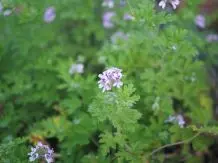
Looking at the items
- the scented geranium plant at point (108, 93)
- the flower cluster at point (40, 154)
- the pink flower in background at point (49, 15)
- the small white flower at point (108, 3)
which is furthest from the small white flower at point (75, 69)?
the flower cluster at point (40, 154)

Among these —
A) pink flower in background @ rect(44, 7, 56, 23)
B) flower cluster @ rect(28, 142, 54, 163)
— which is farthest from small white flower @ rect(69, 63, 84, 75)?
flower cluster @ rect(28, 142, 54, 163)

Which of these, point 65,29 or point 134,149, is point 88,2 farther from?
point 134,149

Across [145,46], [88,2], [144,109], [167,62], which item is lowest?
[144,109]

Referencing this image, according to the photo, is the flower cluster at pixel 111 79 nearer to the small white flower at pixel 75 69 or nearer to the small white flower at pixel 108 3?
the small white flower at pixel 75 69

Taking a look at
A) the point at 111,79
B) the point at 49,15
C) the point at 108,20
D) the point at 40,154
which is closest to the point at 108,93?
the point at 111,79

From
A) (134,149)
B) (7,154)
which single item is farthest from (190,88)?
(7,154)

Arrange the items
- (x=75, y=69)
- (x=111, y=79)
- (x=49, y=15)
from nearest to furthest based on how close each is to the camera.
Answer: (x=111, y=79)
(x=75, y=69)
(x=49, y=15)

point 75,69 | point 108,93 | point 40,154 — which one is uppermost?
point 75,69

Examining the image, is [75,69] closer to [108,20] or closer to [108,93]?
[108,20]
